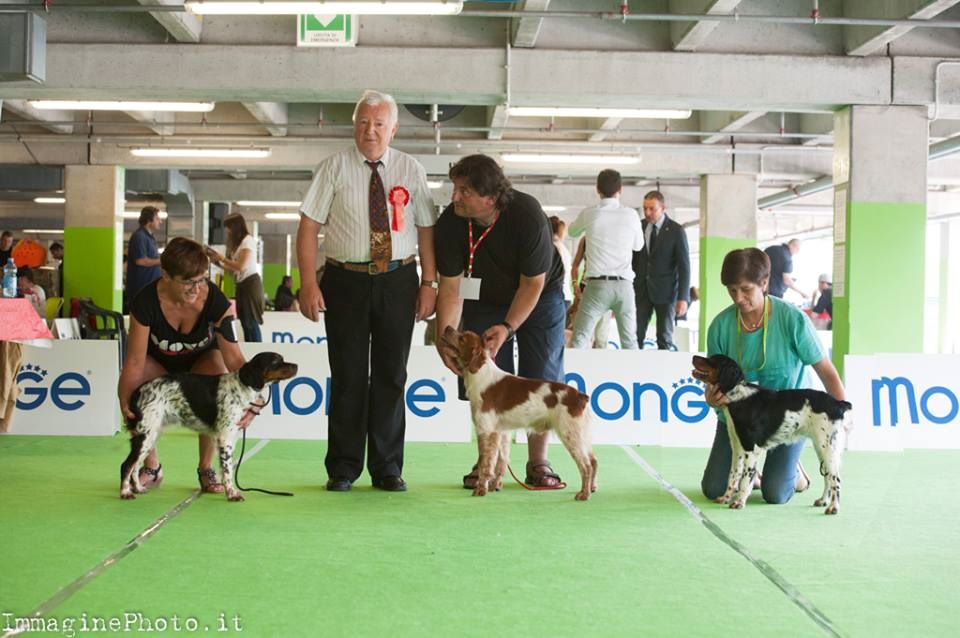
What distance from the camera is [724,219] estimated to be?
18.5 metres

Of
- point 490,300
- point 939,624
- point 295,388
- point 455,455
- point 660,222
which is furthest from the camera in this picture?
point 660,222

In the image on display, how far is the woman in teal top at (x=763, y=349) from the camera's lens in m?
4.68

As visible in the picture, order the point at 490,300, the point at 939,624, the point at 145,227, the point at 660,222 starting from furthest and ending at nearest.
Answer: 1. the point at 145,227
2. the point at 660,222
3. the point at 490,300
4. the point at 939,624

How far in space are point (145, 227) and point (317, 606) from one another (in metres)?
8.72

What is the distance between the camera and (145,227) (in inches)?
430

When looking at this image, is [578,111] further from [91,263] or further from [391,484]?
[91,263]

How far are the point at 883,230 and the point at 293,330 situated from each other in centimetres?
720

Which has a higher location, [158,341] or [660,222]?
[660,222]

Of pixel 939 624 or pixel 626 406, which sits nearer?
pixel 939 624

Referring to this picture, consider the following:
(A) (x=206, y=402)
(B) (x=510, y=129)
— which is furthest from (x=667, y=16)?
(B) (x=510, y=129)

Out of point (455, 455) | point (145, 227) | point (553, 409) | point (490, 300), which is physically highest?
point (145, 227)

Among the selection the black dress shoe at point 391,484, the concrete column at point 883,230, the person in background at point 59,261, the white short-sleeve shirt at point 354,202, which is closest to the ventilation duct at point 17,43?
the white short-sleeve shirt at point 354,202

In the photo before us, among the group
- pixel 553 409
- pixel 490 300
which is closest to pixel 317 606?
pixel 553 409

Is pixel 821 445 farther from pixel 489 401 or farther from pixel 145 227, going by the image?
pixel 145 227
